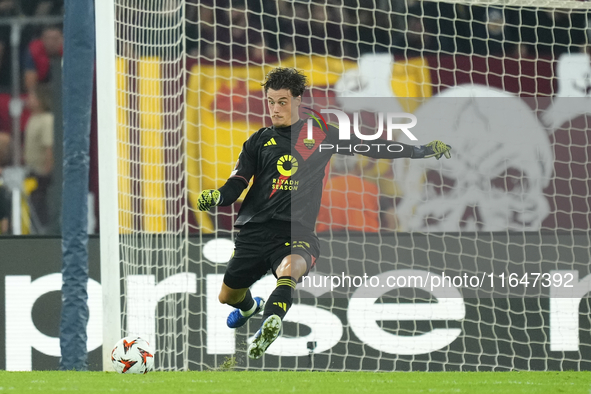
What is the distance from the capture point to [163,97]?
6078mm

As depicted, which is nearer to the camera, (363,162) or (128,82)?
(128,82)

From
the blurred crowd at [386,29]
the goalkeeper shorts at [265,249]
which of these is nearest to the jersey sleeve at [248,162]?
the goalkeeper shorts at [265,249]

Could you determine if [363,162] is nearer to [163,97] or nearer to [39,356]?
[163,97]

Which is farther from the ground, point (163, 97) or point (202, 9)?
point (202, 9)

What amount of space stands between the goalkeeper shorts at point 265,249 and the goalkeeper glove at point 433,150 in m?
0.74

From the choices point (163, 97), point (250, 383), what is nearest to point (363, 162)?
point (163, 97)

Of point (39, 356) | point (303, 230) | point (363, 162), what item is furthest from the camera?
point (363, 162)

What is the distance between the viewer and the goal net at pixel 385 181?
583 cm

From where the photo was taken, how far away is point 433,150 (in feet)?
14.7

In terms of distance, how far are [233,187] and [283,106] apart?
53 cm

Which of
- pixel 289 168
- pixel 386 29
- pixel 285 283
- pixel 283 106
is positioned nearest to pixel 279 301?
pixel 285 283

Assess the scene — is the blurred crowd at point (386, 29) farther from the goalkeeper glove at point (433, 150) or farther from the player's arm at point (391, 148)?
the goalkeeper glove at point (433, 150)

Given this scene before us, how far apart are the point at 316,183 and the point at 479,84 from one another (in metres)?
2.36

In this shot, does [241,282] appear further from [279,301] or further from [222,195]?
[279,301]
